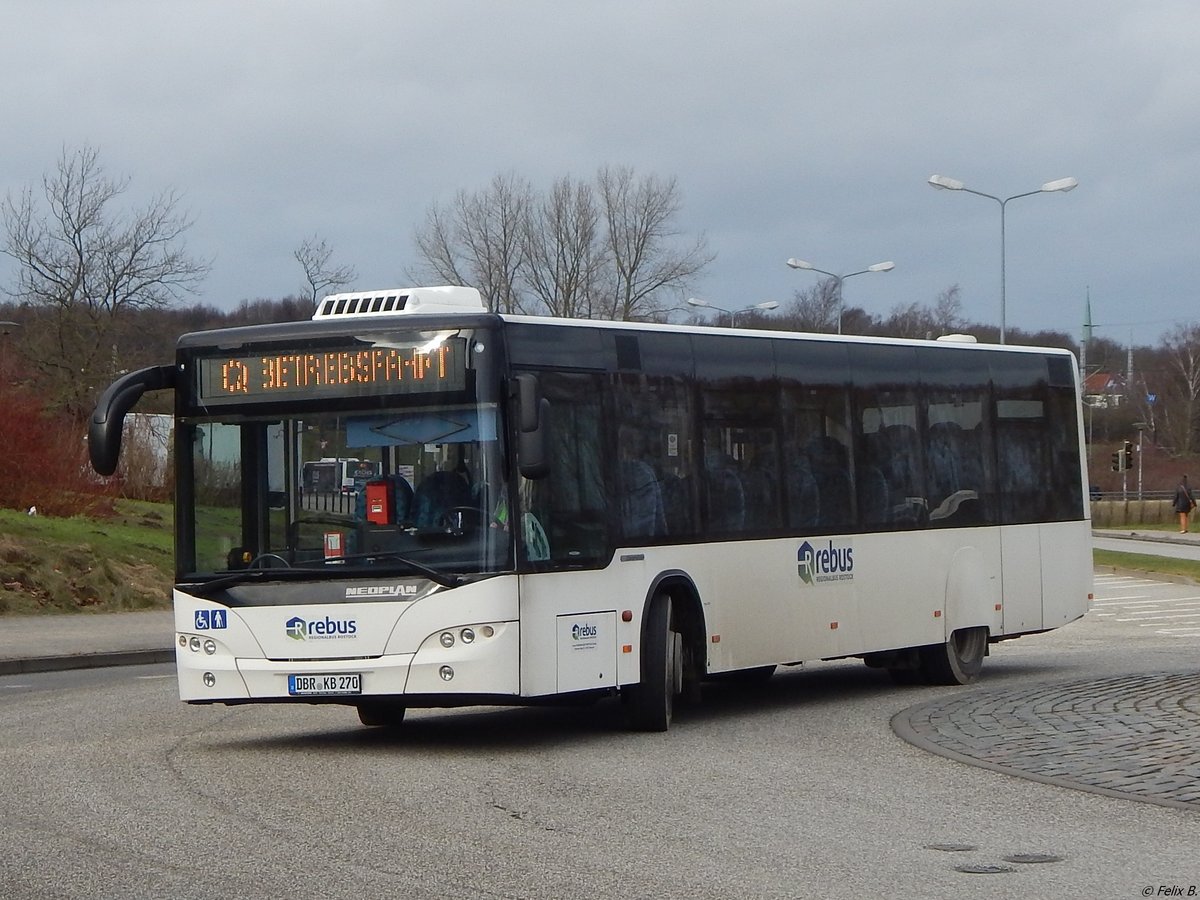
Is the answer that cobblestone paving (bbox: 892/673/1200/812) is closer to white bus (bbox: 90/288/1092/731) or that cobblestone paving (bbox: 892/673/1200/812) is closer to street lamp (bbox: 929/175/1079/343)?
white bus (bbox: 90/288/1092/731)

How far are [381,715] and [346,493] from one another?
2.75 meters

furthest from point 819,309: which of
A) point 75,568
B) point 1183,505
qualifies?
point 75,568

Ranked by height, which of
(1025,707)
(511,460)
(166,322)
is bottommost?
(1025,707)

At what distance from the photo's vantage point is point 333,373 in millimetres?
12531

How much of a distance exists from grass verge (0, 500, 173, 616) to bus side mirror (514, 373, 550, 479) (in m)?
18.8

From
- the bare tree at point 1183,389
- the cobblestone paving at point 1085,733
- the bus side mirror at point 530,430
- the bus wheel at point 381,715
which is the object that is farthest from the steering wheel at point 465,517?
the bare tree at point 1183,389

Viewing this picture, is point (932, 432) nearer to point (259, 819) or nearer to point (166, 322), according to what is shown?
point (259, 819)

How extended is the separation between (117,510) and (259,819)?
106 ft

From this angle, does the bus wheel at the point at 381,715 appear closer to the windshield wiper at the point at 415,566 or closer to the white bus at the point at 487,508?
the white bus at the point at 487,508

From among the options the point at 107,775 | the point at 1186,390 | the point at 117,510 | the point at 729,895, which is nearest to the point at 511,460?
the point at 107,775

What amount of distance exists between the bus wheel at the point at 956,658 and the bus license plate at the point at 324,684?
698 cm

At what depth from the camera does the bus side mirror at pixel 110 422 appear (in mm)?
12117

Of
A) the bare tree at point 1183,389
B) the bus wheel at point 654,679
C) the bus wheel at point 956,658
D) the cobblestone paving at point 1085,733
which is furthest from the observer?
the bare tree at point 1183,389

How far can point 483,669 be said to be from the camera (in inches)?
473
